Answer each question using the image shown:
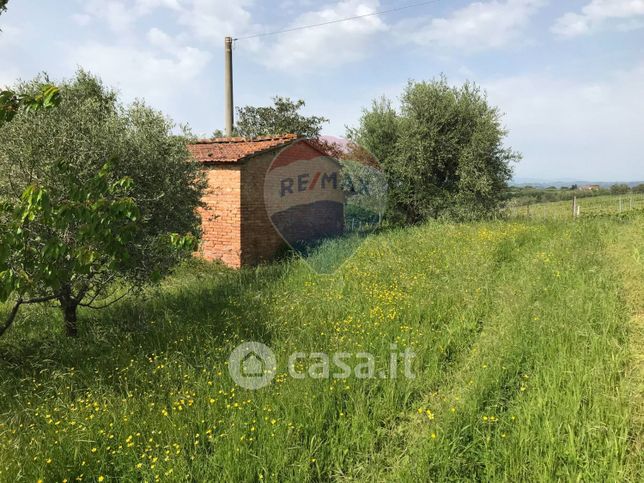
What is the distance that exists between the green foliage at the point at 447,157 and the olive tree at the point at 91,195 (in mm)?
11047

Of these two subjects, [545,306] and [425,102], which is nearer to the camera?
[545,306]

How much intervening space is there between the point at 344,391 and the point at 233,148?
964 cm

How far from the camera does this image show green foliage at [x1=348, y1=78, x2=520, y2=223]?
15258mm

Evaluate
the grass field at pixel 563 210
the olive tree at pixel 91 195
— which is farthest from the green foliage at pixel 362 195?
the grass field at pixel 563 210

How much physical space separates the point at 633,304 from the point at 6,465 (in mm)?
6599

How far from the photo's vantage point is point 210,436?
2.96 m

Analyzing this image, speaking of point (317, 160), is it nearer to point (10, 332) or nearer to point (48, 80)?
point (48, 80)

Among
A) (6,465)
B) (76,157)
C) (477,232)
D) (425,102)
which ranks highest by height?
(425,102)

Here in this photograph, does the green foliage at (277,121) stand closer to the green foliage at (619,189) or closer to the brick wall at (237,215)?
the brick wall at (237,215)

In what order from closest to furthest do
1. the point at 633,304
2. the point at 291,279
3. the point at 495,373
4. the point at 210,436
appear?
the point at 210,436 → the point at 495,373 → the point at 633,304 → the point at 291,279

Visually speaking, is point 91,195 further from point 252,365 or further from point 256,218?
point 256,218

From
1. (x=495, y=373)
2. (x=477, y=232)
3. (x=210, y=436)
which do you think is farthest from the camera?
(x=477, y=232)

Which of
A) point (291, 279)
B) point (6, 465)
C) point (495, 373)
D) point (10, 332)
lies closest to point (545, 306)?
point (495, 373)

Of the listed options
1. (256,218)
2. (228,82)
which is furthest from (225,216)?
(228,82)
